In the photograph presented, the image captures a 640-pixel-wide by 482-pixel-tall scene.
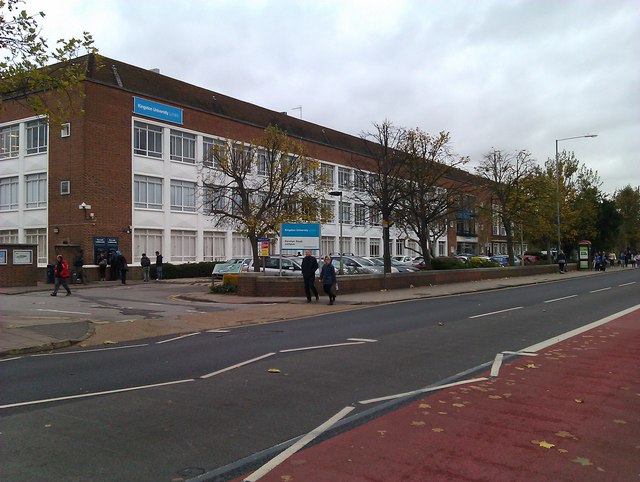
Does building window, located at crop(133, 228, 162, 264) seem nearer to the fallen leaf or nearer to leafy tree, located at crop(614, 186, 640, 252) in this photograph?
the fallen leaf

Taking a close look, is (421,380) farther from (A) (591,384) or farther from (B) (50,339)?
(B) (50,339)

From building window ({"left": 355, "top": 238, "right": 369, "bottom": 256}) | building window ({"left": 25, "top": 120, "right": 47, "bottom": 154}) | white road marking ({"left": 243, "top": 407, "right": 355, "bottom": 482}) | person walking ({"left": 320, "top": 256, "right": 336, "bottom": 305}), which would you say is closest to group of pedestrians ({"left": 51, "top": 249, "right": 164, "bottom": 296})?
building window ({"left": 25, "top": 120, "right": 47, "bottom": 154})

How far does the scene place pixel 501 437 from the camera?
4930mm

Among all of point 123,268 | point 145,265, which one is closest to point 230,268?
point 145,265

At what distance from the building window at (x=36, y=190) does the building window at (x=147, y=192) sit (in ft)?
18.8

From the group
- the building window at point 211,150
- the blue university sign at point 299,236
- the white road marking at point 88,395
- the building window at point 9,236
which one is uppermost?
the building window at point 211,150

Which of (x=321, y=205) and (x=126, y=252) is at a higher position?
(x=321, y=205)

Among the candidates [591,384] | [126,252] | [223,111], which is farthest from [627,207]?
[591,384]

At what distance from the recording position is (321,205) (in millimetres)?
30625

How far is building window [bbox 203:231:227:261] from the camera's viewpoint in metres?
41.3

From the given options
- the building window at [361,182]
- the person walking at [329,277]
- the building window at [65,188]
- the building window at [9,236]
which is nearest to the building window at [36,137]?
the building window at [65,188]

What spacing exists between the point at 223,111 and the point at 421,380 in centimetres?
3964

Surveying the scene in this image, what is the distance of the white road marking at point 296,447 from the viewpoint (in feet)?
13.6

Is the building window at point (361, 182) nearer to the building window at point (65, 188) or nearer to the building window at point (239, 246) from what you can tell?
the building window at point (239, 246)
